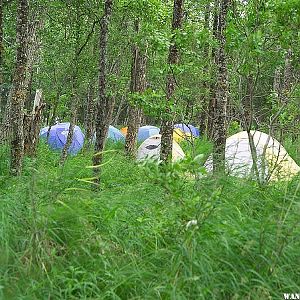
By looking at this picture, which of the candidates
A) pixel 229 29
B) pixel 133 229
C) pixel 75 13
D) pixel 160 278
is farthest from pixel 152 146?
pixel 160 278

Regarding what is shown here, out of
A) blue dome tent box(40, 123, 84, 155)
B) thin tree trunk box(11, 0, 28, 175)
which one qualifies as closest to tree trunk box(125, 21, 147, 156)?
blue dome tent box(40, 123, 84, 155)

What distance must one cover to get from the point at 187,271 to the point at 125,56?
45.8ft

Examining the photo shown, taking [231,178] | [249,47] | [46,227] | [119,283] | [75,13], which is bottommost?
[119,283]

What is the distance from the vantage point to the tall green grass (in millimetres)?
3795

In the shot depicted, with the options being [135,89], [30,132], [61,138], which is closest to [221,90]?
[30,132]

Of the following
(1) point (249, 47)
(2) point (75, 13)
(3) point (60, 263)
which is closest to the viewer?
(3) point (60, 263)

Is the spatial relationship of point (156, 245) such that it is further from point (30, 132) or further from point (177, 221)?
point (30, 132)

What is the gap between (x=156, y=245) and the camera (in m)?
4.44

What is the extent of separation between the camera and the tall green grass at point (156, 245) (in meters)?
3.79

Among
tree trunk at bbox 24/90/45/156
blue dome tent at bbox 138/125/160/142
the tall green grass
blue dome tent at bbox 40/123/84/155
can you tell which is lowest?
the tall green grass

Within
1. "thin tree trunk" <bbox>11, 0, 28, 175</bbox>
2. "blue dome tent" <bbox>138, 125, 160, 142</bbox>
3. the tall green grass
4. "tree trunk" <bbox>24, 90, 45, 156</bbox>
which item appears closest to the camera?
the tall green grass

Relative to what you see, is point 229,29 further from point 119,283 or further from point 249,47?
point 119,283

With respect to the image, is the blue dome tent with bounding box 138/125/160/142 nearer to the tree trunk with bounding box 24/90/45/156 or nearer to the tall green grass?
the tree trunk with bounding box 24/90/45/156

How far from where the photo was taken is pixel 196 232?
13.8 feet
